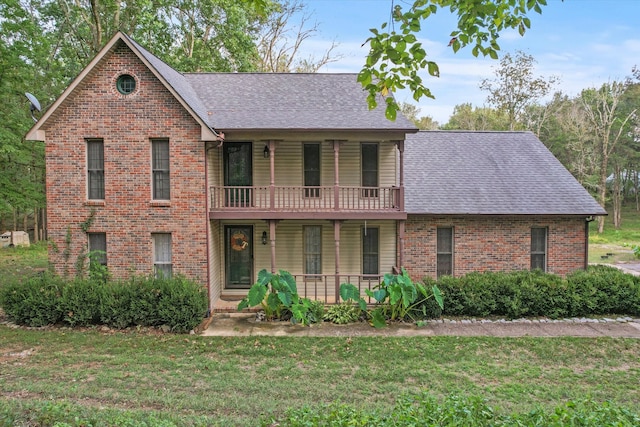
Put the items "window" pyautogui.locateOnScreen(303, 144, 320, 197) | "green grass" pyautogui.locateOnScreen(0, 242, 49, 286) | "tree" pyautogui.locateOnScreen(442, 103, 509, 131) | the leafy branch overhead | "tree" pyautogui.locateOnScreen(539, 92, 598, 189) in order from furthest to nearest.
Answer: "tree" pyautogui.locateOnScreen(442, 103, 509, 131), "tree" pyautogui.locateOnScreen(539, 92, 598, 189), "green grass" pyautogui.locateOnScreen(0, 242, 49, 286), "window" pyautogui.locateOnScreen(303, 144, 320, 197), the leafy branch overhead

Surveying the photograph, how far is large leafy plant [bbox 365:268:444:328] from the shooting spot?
11102 mm

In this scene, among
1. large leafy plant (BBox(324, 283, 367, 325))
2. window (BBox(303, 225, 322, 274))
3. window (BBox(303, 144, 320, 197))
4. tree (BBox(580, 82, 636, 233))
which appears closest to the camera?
large leafy plant (BBox(324, 283, 367, 325))

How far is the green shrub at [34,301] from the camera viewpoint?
1086 centimetres

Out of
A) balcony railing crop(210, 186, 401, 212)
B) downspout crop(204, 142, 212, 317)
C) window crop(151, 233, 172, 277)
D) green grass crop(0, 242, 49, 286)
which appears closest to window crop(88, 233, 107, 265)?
window crop(151, 233, 172, 277)

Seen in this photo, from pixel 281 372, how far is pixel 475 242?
29.7 ft

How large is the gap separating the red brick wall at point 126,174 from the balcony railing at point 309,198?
124 centimetres

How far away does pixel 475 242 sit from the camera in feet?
46.5

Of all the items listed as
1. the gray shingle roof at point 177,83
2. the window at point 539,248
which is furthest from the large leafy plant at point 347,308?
the window at point 539,248

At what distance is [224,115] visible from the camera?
44.0 ft

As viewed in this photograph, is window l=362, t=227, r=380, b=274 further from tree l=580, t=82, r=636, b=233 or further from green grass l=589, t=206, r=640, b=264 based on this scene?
tree l=580, t=82, r=636, b=233

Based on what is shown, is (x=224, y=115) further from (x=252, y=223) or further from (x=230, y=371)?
(x=230, y=371)

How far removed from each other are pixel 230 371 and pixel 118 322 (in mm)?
4530

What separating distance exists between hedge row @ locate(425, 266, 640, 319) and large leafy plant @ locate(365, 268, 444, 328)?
422 millimetres

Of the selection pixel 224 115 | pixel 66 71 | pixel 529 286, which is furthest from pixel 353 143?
pixel 66 71
